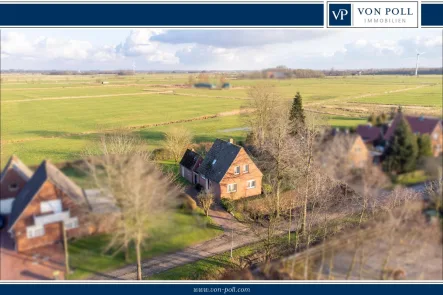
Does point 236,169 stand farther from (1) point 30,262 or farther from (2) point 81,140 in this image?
(1) point 30,262

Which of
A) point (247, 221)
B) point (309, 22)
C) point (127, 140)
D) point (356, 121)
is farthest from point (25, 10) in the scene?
point (247, 221)

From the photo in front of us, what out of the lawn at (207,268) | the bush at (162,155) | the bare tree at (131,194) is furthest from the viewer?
the lawn at (207,268)

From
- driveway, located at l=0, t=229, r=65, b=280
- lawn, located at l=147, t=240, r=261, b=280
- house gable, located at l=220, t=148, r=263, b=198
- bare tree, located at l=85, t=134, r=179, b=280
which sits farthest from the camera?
house gable, located at l=220, t=148, r=263, b=198

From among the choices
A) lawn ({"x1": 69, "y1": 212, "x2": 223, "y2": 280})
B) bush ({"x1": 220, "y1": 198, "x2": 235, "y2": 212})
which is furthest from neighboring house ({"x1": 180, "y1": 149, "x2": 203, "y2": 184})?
lawn ({"x1": 69, "y1": 212, "x2": 223, "y2": 280})

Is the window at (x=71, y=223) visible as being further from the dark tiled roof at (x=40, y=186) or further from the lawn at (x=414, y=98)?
the lawn at (x=414, y=98)

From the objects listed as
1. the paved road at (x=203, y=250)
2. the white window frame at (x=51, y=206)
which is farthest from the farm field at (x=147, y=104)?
the paved road at (x=203, y=250)

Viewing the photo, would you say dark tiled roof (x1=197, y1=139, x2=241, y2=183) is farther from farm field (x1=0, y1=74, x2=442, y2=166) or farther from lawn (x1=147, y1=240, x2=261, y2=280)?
lawn (x1=147, y1=240, x2=261, y2=280)

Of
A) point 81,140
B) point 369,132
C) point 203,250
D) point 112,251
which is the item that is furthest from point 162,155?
point 369,132
